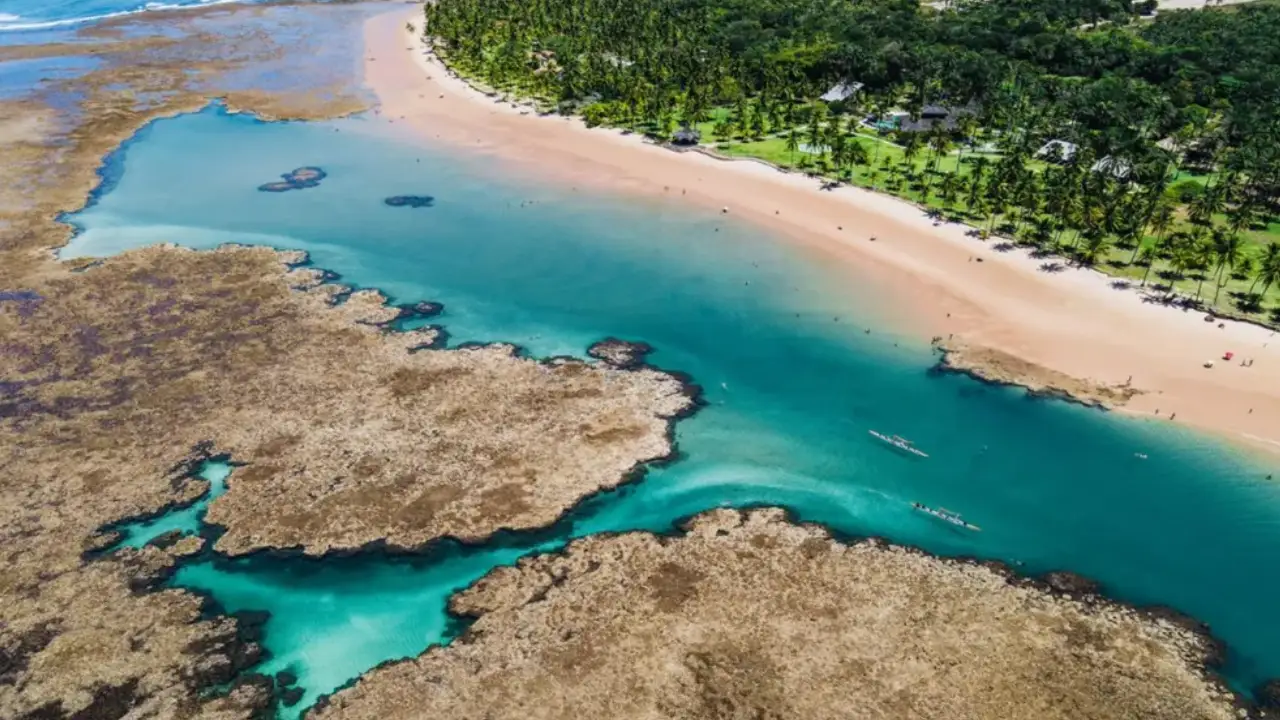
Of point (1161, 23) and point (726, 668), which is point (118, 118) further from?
point (1161, 23)

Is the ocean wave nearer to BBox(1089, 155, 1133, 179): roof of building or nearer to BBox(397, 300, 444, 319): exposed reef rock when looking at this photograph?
BBox(397, 300, 444, 319): exposed reef rock

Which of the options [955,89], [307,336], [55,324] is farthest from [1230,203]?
[55,324]

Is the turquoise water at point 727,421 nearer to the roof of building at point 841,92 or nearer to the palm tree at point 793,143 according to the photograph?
the palm tree at point 793,143

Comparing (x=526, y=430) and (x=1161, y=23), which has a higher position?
(x=1161, y=23)

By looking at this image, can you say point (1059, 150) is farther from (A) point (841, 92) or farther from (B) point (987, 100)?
(A) point (841, 92)

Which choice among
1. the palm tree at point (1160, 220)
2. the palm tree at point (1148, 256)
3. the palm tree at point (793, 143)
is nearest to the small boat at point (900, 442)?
the palm tree at point (1148, 256)

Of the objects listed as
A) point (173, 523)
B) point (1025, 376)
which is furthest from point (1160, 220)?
point (173, 523)

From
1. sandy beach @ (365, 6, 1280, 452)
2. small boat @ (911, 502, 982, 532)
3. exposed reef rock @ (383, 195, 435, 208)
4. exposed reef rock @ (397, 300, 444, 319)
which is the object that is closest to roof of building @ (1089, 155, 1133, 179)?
sandy beach @ (365, 6, 1280, 452)
